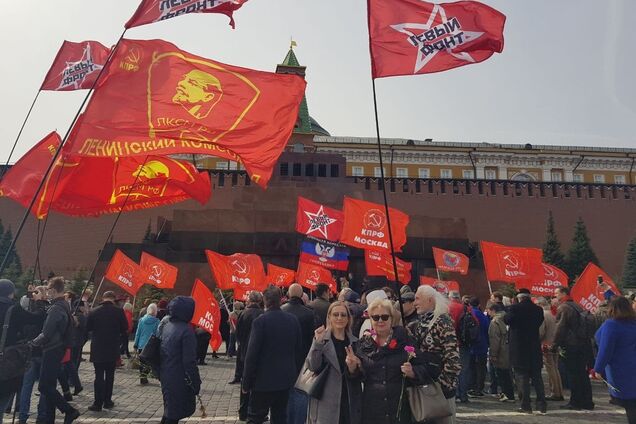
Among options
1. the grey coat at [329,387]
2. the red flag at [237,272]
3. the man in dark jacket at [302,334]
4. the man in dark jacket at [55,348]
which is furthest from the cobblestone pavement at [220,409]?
the red flag at [237,272]

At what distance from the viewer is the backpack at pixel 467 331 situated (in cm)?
647

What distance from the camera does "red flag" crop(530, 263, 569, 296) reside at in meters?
12.0

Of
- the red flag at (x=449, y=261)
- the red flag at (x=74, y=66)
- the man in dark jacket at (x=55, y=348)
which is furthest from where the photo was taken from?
the red flag at (x=449, y=261)

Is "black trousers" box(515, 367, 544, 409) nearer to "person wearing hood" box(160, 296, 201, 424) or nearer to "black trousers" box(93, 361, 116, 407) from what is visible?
"person wearing hood" box(160, 296, 201, 424)

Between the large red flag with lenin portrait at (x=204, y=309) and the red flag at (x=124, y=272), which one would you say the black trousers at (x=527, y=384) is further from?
the red flag at (x=124, y=272)

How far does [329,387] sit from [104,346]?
3794 millimetres

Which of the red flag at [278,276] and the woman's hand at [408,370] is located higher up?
the red flag at [278,276]

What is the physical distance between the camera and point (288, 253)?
74.6ft

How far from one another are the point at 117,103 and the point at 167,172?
2414mm

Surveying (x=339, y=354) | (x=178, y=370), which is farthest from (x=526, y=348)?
(x=178, y=370)

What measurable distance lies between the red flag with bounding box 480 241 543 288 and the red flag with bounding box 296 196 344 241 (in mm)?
3484

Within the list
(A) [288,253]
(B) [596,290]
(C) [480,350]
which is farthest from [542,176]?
(C) [480,350]

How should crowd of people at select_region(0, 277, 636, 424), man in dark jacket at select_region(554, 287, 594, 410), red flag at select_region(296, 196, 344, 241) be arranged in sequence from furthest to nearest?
red flag at select_region(296, 196, 344, 241), man in dark jacket at select_region(554, 287, 594, 410), crowd of people at select_region(0, 277, 636, 424)

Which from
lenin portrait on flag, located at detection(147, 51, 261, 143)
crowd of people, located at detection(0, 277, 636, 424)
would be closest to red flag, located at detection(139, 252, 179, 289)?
crowd of people, located at detection(0, 277, 636, 424)
